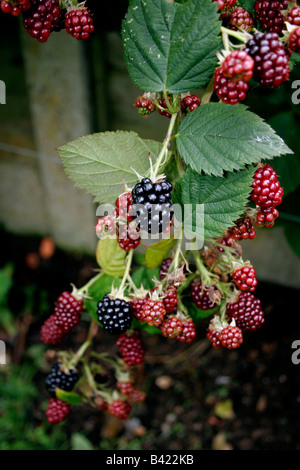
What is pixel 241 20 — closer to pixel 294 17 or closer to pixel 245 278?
pixel 294 17

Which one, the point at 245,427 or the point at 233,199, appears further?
the point at 245,427

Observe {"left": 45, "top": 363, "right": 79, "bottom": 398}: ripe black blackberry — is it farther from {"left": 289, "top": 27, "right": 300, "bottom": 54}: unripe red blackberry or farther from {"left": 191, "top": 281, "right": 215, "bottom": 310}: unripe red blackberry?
{"left": 289, "top": 27, "right": 300, "bottom": 54}: unripe red blackberry

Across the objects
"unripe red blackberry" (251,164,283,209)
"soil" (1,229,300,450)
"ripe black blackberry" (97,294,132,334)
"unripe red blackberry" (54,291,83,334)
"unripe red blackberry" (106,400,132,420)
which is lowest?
"soil" (1,229,300,450)

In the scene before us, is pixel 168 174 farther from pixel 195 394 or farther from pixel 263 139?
pixel 195 394

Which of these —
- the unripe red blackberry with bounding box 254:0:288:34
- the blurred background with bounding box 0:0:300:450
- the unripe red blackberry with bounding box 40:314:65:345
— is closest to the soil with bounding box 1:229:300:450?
the blurred background with bounding box 0:0:300:450

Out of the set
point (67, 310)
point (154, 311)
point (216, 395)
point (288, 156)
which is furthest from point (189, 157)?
point (216, 395)

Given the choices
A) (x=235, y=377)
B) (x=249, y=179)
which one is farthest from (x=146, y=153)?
(x=235, y=377)
